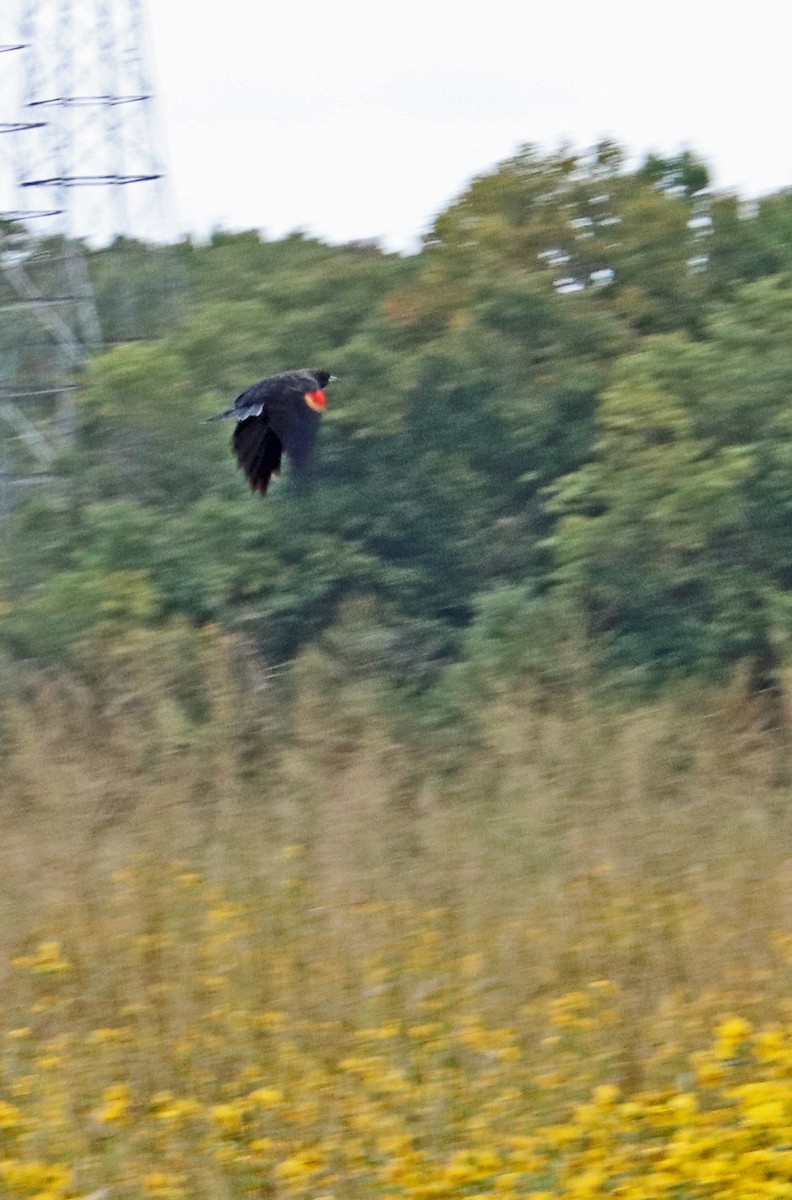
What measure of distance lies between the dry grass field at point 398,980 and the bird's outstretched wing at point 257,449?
0.84m

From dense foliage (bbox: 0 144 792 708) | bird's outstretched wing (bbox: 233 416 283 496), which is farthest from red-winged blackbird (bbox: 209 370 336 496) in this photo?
dense foliage (bbox: 0 144 792 708)

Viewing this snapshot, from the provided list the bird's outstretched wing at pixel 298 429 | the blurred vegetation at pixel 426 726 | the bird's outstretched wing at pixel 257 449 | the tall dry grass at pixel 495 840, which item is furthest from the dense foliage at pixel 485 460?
the bird's outstretched wing at pixel 298 429

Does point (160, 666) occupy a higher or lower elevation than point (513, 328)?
lower

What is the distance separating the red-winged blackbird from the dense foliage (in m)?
3.69

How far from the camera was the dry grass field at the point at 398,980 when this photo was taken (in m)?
3.88

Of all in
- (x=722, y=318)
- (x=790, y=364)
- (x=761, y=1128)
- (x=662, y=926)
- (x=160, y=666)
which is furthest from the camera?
(x=722, y=318)

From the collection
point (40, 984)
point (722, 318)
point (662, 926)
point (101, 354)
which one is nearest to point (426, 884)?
point (662, 926)

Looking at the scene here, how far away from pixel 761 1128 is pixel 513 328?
32.4 feet

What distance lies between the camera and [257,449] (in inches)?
276

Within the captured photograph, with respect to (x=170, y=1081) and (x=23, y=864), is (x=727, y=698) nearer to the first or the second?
(x=23, y=864)

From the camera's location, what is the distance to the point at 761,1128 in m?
3.88

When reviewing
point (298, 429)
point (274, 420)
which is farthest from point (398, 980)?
point (274, 420)

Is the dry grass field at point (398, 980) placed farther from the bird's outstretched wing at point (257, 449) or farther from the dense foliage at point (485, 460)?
the dense foliage at point (485, 460)

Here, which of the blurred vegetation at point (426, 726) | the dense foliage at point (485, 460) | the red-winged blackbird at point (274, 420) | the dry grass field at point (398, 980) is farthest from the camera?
the dense foliage at point (485, 460)
